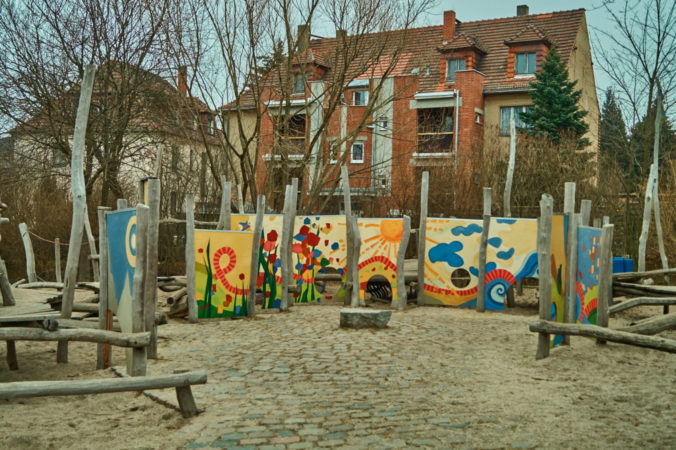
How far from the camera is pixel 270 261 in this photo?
510 inches

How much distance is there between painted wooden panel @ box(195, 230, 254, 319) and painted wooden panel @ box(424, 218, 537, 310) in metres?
3.54

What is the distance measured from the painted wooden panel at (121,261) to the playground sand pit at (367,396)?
0.69m

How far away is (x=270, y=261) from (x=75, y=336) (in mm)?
7085

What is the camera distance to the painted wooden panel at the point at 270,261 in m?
12.7

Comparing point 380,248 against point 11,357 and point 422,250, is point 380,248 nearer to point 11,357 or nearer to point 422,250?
point 422,250

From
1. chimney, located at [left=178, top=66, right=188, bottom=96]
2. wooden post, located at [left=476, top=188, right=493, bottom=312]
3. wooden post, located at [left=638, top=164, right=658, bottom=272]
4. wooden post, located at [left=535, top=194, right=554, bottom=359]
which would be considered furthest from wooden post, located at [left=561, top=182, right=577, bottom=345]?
chimney, located at [left=178, top=66, right=188, bottom=96]

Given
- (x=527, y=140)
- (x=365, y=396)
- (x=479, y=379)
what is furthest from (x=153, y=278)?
(x=527, y=140)

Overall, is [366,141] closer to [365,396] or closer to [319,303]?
[319,303]

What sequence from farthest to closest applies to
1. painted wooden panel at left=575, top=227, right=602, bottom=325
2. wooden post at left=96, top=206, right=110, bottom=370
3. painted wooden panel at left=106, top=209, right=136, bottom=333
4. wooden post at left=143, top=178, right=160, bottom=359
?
painted wooden panel at left=575, top=227, right=602, bottom=325, wooden post at left=96, top=206, right=110, bottom=370, wooden post at left=143, top=178, right=160, bottom=359, painted wooden panel at left=106, top=209, right=136, bottom=333

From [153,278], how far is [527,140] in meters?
17.7

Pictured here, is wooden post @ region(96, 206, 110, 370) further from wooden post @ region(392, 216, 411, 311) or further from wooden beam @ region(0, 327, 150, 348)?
wooden post @ region(392, 216, 411, 311)

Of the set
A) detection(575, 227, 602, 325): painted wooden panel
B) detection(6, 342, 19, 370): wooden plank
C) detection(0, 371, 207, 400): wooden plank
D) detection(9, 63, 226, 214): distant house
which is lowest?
detection(6, 342, 19, 370): wooden plank

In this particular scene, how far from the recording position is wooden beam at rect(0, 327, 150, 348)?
5.66 metres

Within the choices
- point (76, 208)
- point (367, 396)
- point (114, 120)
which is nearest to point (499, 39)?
point (114, 120)
